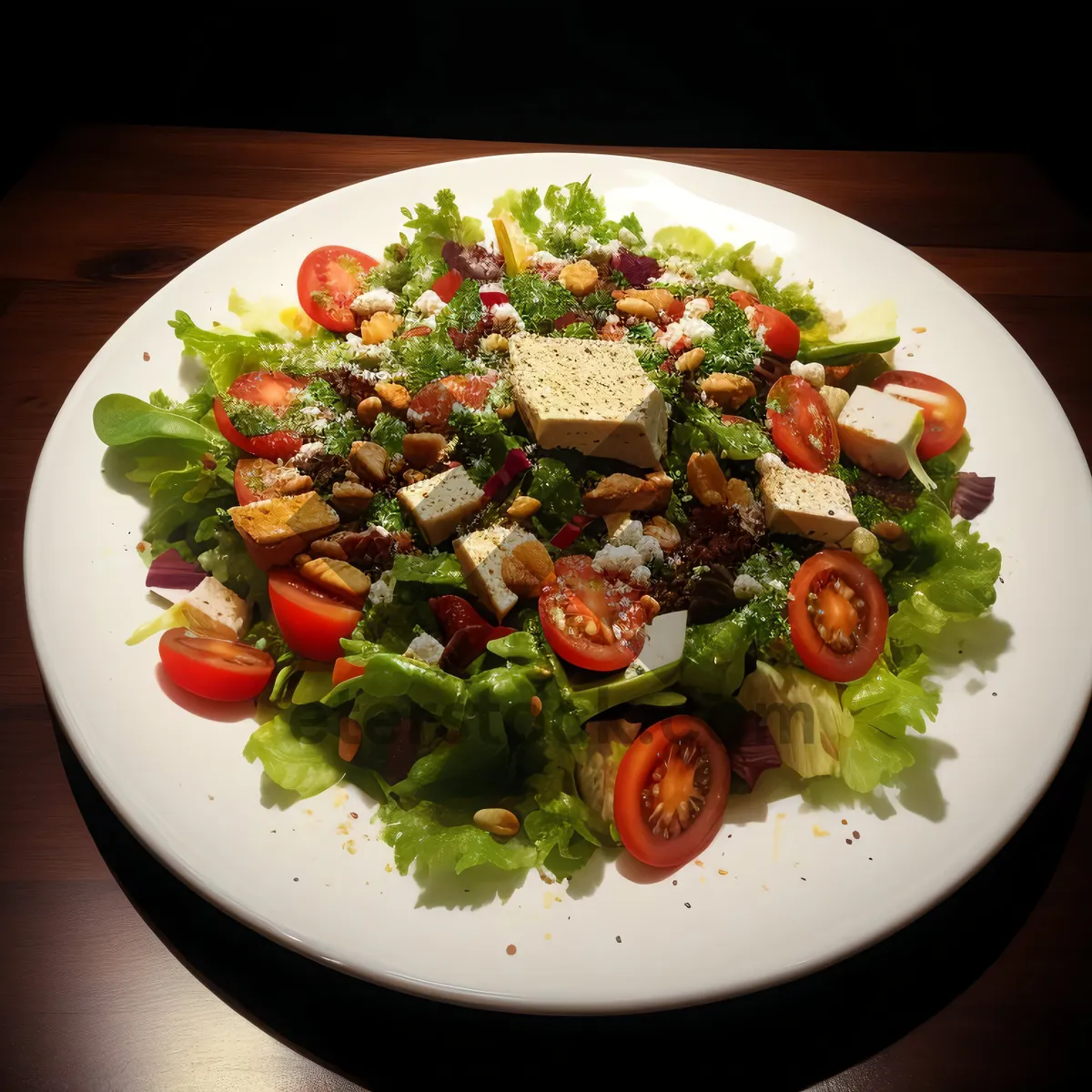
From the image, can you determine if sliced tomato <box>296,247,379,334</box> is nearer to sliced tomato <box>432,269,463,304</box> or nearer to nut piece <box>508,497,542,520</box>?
sliced tomato <box>432,269,463,304</box>

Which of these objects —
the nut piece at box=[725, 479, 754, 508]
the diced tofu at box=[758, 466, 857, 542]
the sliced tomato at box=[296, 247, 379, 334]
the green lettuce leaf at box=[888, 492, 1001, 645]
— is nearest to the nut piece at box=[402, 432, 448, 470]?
the sliced tomato at box=[296, 247, 379, 334]

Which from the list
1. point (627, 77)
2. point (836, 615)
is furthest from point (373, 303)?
point (627, 77)

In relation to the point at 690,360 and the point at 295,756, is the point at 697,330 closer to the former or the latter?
the point at 690,360

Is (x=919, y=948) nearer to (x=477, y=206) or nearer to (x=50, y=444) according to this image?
(x=50, y=444)

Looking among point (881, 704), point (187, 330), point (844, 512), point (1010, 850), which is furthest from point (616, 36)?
point (1010, 850)

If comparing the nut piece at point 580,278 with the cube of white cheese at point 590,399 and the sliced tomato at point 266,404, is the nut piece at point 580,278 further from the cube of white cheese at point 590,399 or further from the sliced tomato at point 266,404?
the sliced tomato at point 266,404
